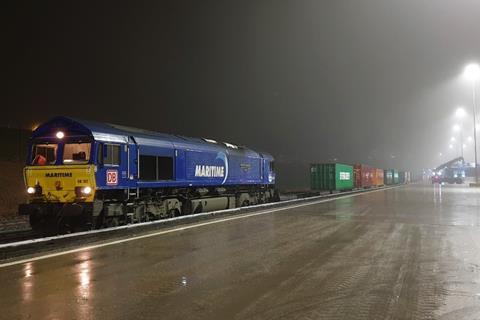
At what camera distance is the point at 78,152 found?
46.6 feet

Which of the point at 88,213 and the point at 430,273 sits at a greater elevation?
the point at 88,213

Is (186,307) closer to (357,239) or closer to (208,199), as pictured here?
(357,239)

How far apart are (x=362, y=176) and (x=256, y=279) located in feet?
168

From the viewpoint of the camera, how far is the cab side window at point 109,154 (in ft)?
46.5

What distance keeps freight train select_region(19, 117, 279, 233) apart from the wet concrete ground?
101 inches

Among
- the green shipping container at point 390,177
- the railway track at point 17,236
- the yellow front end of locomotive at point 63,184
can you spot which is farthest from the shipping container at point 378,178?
the yellow front end of locomotive at point 63,184

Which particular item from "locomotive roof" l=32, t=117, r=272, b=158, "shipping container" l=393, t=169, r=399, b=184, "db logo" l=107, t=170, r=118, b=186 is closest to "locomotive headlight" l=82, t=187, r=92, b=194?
"db logo" l=107, t=170, r=118, b=186

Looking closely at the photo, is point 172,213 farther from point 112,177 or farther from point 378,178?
point 378,178

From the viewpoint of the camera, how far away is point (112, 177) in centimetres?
1459

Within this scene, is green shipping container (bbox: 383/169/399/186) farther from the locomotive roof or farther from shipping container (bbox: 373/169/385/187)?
the locomotive roof

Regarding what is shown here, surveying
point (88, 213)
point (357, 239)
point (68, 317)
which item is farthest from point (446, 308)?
point (88, 213)

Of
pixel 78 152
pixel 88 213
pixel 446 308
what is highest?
pixel 78 152

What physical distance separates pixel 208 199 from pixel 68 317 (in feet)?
51.6

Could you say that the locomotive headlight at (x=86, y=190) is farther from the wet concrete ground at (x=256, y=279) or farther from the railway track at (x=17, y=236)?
the wet concrete ground at (x=256, y=279)
